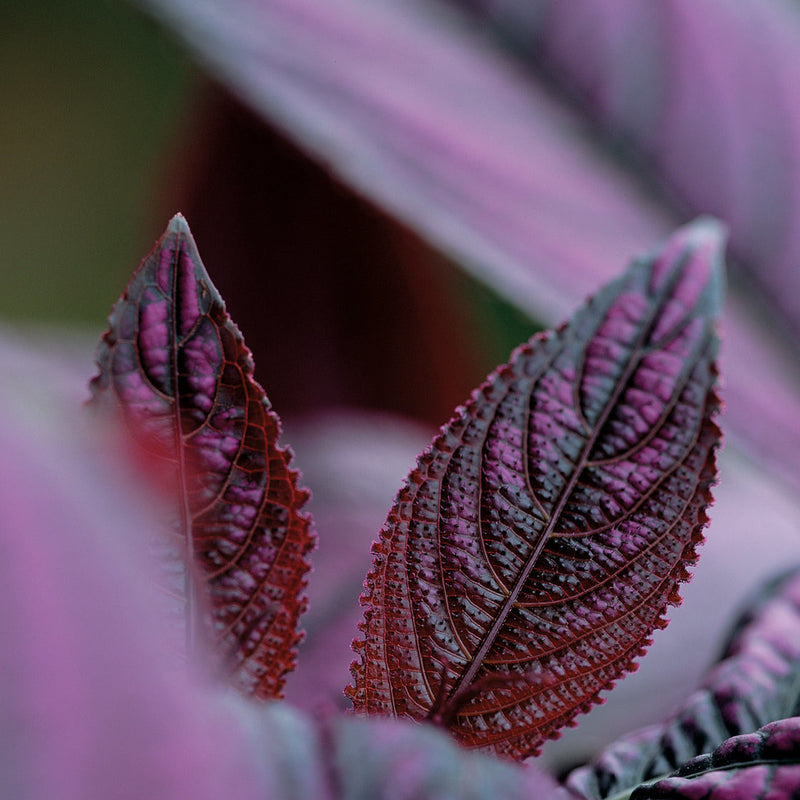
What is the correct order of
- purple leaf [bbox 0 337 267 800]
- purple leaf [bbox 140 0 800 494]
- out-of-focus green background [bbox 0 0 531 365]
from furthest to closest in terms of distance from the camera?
out-of-focus green background [bbox 0 0 531 365]
purple leaf [bbox 140 0 800 494]
purple leaf [bbox 0 337 267 800]

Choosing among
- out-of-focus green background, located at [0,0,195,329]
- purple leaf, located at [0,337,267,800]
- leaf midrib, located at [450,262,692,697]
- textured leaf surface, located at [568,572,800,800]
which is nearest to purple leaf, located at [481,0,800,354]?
textured leaf surface, located at [568,572,800,800]

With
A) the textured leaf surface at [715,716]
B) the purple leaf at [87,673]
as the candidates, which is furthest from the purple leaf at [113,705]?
the textured leaf surface at [715,716]

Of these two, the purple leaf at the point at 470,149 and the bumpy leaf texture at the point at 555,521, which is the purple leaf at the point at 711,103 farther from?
the bumpy leaf texture at the point at 555,521

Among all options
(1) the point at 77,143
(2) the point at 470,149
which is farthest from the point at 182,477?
(1) the point at 77,143

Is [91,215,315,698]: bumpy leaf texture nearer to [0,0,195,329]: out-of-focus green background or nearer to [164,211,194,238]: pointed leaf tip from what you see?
[164,211,194,238]: pointed leaf tip

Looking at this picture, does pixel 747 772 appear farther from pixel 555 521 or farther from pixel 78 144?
pixel 78 144
